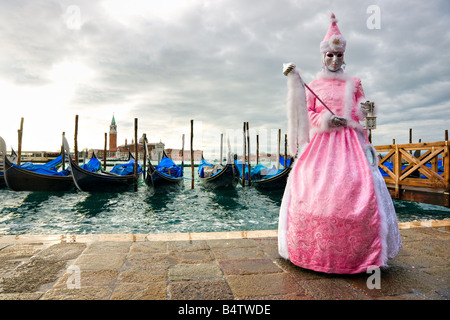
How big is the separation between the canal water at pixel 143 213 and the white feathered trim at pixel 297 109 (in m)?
4.39

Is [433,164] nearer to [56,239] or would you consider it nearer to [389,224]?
[389,224]

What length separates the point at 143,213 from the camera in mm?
8180

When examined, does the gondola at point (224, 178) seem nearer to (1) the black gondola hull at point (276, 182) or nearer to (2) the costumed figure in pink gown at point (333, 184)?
(1) the black gondola hull at point (276, 182)

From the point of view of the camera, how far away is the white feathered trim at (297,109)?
5.75ft

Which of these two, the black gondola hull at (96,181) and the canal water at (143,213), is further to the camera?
the black gondola hull at (96,181)

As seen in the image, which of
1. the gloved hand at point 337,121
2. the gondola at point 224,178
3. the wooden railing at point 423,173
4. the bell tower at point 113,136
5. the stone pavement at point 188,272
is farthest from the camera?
the bell tower at point 113,136

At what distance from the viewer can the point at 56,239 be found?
237 cm

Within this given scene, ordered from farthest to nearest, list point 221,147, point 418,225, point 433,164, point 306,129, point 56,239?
1. point 221,147
2. point 433,164
3. point 418,225
4. point 56,239
5. point 306,129

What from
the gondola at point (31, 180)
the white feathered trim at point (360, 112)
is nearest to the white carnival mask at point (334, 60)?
the white feathered trim at point (360, 112)

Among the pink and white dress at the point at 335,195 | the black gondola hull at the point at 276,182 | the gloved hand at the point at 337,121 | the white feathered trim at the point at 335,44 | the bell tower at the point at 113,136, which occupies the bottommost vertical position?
the black gondola hull at the point at 276,182

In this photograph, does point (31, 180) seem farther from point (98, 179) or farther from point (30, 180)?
point (98, 179)
